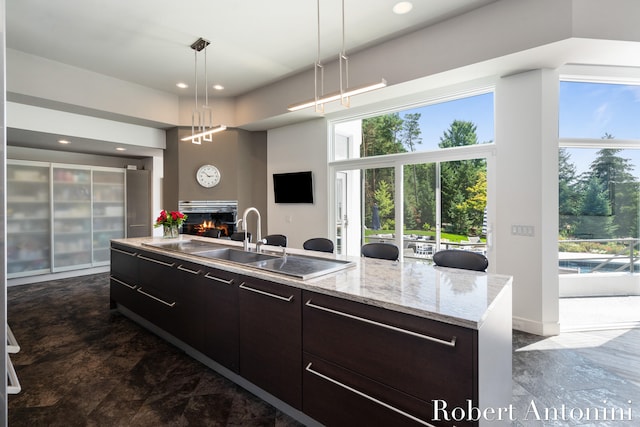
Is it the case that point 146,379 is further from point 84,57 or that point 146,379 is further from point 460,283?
point 84,57

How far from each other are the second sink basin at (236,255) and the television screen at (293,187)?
2.41 metres

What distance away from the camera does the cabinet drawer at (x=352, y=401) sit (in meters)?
1.29

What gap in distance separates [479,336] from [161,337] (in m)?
2.99

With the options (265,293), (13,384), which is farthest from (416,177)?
(13,384)

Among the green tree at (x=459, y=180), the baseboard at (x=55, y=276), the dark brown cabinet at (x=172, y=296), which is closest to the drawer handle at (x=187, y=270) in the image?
the dark brown cabinet at (x=172, y=296)

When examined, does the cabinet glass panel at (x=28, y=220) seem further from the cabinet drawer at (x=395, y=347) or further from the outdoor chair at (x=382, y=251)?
the cabinet drawer at (x=395, y=347)

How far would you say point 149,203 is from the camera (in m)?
6.39

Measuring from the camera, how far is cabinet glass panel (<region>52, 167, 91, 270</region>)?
5.44 meters

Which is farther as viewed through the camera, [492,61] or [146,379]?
[492,61]

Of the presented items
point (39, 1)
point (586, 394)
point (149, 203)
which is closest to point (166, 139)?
point (149, 203)

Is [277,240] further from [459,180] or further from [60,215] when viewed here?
[60,215]

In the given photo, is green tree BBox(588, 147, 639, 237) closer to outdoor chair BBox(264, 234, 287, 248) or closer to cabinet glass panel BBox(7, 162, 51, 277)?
outdoor chair BBox(264, 234, 287, 248)

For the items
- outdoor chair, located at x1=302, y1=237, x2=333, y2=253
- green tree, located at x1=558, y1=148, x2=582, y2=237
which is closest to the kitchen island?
outdoor chair, located at x1=302, y1=237, x2=333, y2=253

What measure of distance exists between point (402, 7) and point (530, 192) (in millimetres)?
2244
